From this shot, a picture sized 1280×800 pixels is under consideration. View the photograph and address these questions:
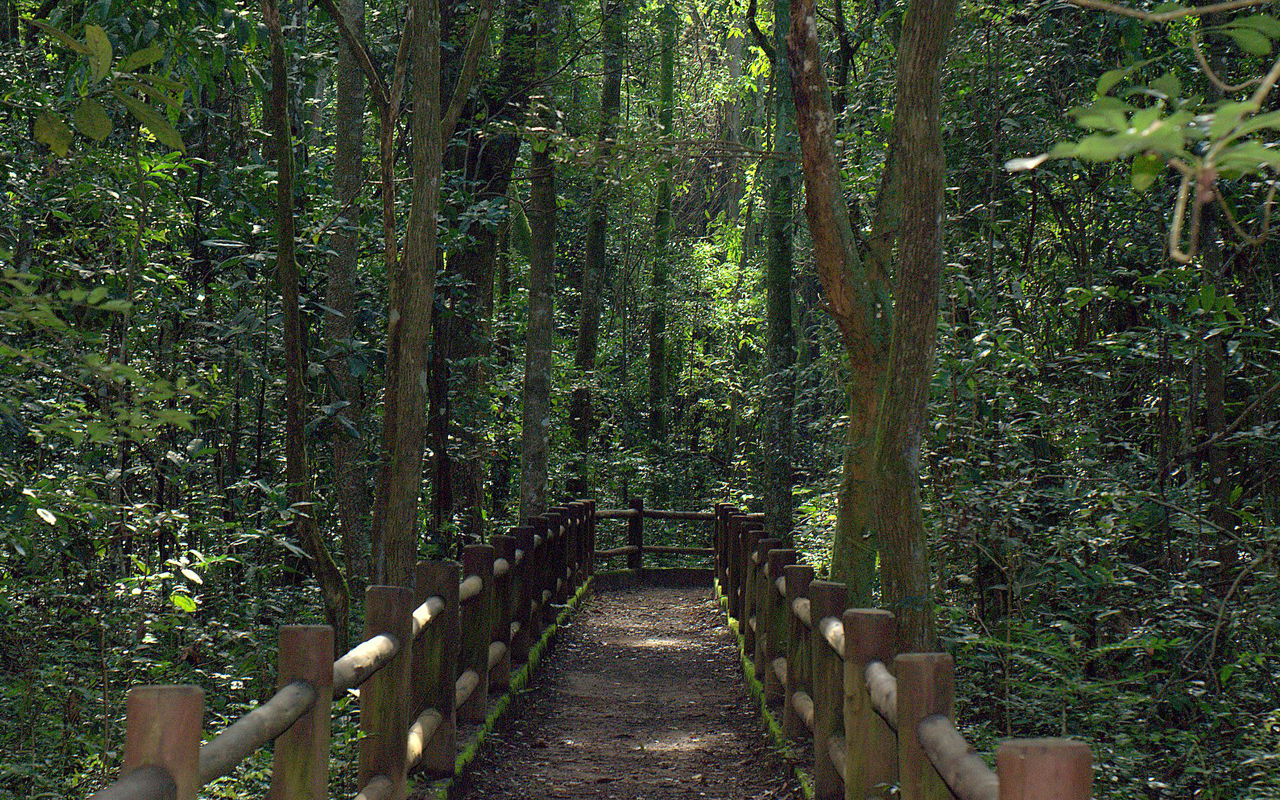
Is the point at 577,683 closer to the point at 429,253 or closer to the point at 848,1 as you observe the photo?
the point at 429,253

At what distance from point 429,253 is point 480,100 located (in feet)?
19.2

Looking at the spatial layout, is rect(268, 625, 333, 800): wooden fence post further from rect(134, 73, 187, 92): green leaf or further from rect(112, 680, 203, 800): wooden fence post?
rect(134, 73, 187, 92): green leaf

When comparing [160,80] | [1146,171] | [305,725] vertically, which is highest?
[160,80]

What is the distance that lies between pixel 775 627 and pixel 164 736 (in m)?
5.58

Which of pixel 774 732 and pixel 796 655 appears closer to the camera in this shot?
pixel 796 655

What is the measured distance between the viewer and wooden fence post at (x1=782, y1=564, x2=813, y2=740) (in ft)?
20.4

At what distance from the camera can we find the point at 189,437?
7.81 meters

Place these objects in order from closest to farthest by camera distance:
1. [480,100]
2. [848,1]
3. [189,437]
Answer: [189,437], [480,100], [848,1]

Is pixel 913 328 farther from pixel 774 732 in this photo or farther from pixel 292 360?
pixel 292 360

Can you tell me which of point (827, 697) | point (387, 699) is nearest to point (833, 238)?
point (827, 697)

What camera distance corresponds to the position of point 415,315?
241 inches

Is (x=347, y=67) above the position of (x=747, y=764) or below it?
above

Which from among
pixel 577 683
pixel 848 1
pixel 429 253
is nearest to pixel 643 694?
pixel 577 683

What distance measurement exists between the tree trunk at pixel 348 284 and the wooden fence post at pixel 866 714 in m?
4.37
